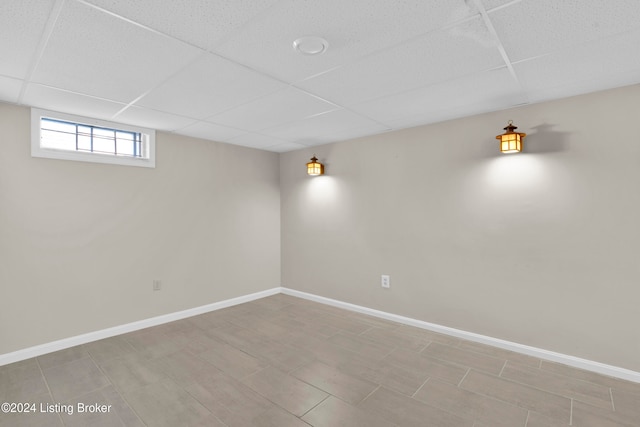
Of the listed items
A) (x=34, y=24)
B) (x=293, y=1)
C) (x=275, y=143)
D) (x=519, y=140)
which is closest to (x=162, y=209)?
(x=275, y=143)

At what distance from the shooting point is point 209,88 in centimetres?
249

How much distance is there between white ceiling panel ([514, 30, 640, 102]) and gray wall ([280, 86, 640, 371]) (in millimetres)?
249

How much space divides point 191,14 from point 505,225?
3.10 meters

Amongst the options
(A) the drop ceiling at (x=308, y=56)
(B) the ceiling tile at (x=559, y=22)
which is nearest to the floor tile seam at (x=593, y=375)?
(A) the drop ceiling at (x=308, y=56)

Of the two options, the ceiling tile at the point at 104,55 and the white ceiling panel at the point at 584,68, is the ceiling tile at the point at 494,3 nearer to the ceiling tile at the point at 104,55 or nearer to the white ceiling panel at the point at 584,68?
the white ceiling panel at the point at 584,68

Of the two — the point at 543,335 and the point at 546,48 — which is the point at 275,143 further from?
the point at 543,335

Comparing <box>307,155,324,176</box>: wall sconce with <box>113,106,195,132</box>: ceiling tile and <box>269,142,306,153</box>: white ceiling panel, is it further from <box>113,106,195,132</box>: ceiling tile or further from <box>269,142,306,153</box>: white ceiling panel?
<box>113,106,195,132</box>: ceiling tile

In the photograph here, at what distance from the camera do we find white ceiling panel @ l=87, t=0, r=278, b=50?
1.49m

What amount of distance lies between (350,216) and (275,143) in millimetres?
1530

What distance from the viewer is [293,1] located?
1488mm

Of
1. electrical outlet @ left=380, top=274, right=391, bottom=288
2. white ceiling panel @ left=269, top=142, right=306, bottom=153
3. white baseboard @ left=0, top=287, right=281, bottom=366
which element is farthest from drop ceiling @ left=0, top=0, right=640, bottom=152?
white baseboard @ left=0, top=287, right=281, bottom=366

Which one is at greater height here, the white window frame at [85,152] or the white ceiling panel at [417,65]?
the white ceiling panel at [417,65]

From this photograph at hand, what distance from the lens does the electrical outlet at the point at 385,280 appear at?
12.7 feet

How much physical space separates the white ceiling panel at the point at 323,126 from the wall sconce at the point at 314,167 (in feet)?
1.23
